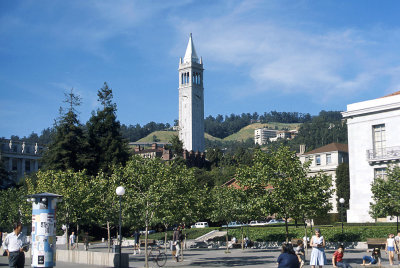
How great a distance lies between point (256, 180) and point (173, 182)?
487 centimetres

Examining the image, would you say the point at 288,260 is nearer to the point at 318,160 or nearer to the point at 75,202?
the point at 75,202

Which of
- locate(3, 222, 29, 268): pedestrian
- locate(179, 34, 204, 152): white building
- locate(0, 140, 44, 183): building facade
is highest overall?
locate(179, 34, 204, 152): white building

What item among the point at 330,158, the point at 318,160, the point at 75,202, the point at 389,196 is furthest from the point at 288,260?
the point at 318,160

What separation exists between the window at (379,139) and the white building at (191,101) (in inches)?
3953

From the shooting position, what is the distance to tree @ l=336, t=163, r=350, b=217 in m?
67.8

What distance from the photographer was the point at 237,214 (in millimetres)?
39938

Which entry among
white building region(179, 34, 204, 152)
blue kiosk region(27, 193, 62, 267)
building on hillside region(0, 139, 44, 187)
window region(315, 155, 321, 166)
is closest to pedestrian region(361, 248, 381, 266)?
blue kiosk region(27, 193, 62, 267)

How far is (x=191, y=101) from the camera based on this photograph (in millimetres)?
150125

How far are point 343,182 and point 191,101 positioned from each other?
86.6m

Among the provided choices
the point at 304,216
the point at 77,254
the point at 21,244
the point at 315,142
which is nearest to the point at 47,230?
the point at 21,244

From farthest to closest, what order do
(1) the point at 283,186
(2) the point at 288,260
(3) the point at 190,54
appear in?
(3) the point at 190,54 < (1) the point at 283,186 < (2) the point at 288,260

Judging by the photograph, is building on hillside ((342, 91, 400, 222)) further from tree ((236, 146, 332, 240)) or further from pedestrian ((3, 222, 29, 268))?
pedestrian ((3, 222, 29, 268))

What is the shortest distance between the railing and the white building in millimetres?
100932

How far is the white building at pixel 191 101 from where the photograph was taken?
148125 mm
